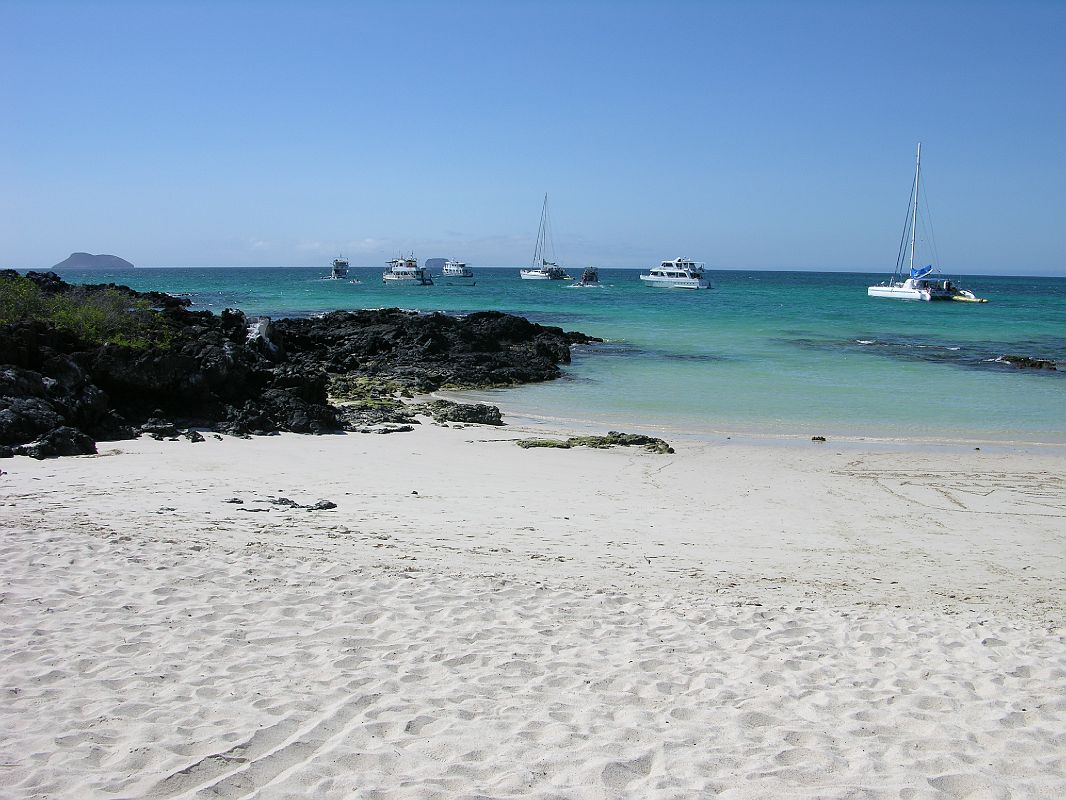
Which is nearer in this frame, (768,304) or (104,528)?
(104,528)

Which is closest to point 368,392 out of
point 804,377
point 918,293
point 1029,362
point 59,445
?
point 59,445

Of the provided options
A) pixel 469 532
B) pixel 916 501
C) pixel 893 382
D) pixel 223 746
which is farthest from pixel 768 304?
pixel 223 746

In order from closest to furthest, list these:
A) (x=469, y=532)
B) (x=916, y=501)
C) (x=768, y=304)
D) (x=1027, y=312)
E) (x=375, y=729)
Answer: (x=375, y=729) → (x=469, y=532) → (x=916, y=501) → (x=1027, y=312) → (x=768, y=304)

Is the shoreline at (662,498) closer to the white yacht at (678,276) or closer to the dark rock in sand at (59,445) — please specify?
the dark rock in sand at (59,445)

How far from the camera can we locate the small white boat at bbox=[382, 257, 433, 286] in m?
95.4

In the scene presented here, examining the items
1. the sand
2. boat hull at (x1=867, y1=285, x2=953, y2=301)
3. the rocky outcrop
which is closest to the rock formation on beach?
the sand

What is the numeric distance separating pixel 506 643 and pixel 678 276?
281ft

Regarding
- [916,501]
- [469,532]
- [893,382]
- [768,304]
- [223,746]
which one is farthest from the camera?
[768,304]

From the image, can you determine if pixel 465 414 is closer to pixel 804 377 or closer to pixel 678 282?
pixel 804 377

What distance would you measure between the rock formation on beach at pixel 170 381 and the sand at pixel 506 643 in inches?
68.0

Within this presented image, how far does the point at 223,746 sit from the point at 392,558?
10.5 feet

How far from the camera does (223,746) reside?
395 cm

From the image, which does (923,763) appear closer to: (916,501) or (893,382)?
(916,501)

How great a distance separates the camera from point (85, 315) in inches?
629
